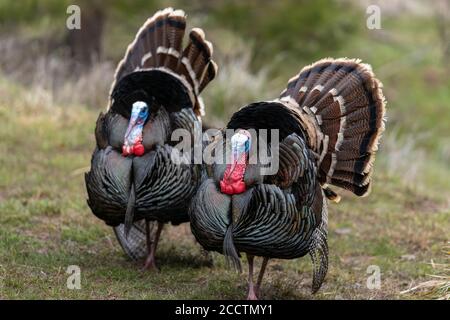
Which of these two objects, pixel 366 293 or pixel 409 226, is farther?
pixel 409 226

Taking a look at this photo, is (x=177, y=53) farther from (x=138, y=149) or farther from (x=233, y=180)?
(x=233, y=180)

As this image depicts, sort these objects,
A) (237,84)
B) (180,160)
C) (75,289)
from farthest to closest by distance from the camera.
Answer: (237,84) → (180,160) → (75,289)

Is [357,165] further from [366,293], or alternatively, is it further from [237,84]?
[237,84]

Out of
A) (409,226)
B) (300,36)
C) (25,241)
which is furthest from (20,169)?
(300,36)

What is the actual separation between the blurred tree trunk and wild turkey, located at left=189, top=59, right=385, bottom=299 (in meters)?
7.30

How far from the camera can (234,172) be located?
4758 mm

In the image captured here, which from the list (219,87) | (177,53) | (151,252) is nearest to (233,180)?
(151,252)

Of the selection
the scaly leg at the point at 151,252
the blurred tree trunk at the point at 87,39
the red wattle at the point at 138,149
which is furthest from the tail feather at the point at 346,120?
the blurred tree trunk at the point at 87,39

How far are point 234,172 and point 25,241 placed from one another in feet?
6.97

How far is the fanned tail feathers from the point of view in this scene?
248 inches

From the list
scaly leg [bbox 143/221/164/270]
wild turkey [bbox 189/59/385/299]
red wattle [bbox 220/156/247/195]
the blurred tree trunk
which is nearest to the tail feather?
wild turkey [bbox 189/59/385/299]

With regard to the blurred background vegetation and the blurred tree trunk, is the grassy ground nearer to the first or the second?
the blurred background vegetation

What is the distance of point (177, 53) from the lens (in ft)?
20.8

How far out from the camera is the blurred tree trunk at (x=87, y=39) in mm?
12594
